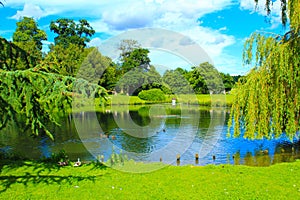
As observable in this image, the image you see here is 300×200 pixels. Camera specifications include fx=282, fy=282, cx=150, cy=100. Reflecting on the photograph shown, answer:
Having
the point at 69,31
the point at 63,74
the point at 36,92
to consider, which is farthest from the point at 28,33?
the point at 36,92

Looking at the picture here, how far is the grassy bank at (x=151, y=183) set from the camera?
6129mm

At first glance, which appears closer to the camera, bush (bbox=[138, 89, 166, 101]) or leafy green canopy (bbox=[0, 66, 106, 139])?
leafy green canopy (bbox=[0, 66, 106, 139])

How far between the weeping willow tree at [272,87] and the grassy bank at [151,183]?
1.92 meters

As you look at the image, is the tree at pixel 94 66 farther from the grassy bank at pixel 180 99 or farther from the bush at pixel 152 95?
the bush at pixel 152 95

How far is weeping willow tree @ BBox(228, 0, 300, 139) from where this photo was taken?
929cm

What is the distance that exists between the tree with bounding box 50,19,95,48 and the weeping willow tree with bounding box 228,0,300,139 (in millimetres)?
56466

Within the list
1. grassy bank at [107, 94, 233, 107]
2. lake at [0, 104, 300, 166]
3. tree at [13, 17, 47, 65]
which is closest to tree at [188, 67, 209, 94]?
grassy bank at [107, 94, 233, 107]

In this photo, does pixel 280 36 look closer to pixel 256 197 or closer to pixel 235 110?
pixel 235 110

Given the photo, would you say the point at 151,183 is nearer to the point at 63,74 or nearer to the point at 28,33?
the point at 63,74

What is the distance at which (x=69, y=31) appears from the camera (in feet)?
208

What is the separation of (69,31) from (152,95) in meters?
28.4

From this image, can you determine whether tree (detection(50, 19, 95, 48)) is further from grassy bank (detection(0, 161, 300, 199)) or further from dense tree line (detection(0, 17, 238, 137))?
grassy bank (detection(0, 161, 300, 199))

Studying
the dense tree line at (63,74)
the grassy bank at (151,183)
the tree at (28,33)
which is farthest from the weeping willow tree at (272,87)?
the tree at (28,33)

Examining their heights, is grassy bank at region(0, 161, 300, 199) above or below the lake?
above
